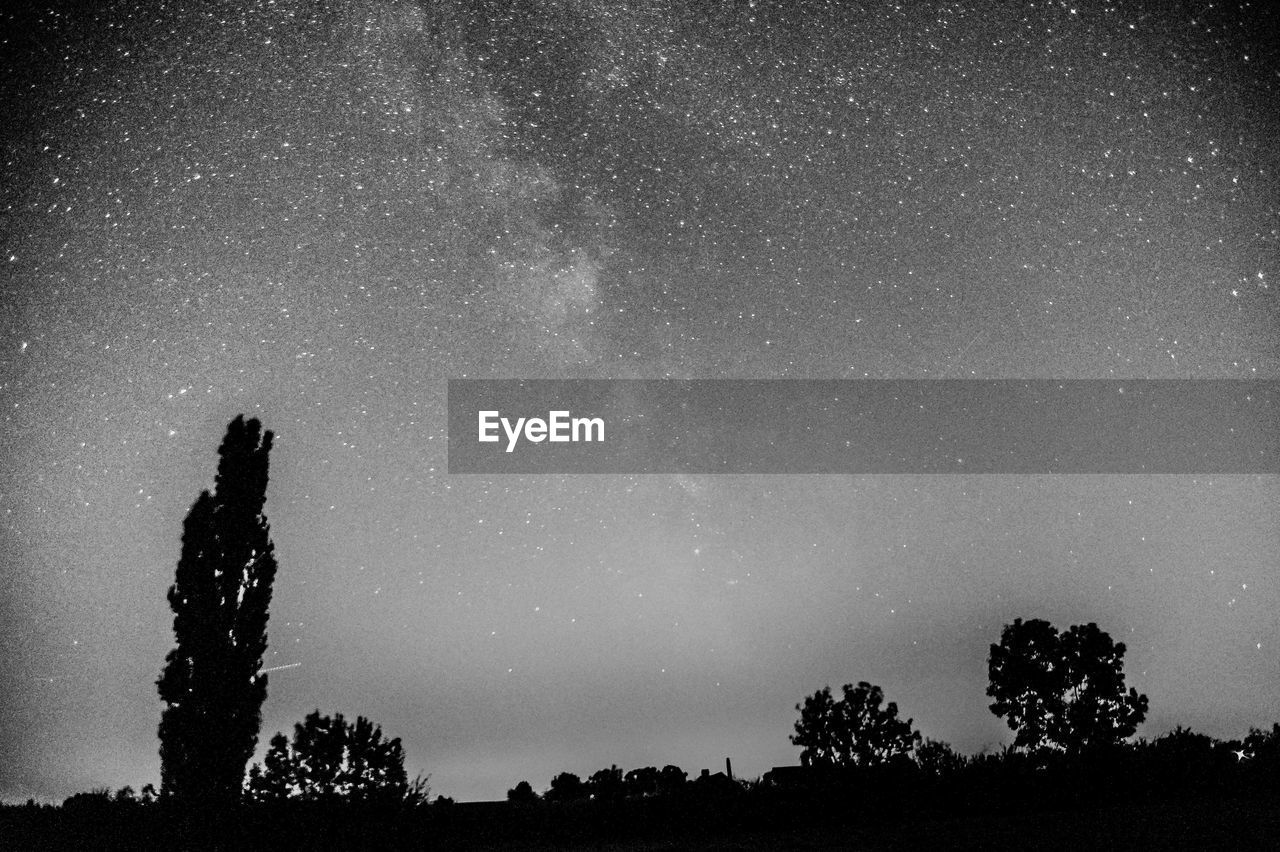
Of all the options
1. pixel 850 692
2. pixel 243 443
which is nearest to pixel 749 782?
pixel 243 443

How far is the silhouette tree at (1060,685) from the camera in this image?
4562cm

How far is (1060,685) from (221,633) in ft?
146

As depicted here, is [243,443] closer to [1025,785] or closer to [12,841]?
[12,841]

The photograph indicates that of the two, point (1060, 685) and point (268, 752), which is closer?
point (268, 752)

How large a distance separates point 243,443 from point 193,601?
3.80m

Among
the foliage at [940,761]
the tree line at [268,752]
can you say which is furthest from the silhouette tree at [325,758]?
the foliage at [940,761]

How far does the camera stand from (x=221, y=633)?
1855 cm

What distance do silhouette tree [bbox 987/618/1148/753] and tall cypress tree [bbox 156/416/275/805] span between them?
134ft

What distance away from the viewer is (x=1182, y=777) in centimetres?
1477

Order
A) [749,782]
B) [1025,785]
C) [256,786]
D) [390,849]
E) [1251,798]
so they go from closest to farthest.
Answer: [390,849] → [1251,798] → [1025,785] → [749,782] → [256,786]

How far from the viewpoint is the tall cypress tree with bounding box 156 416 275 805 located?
57.7 ft

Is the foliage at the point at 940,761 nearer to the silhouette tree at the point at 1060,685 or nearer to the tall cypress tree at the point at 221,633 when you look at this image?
the tall cypress tree at the point at 221,633

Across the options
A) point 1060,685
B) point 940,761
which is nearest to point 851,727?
point 1060,685

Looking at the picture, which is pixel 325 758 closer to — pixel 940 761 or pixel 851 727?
pixel 940 761
